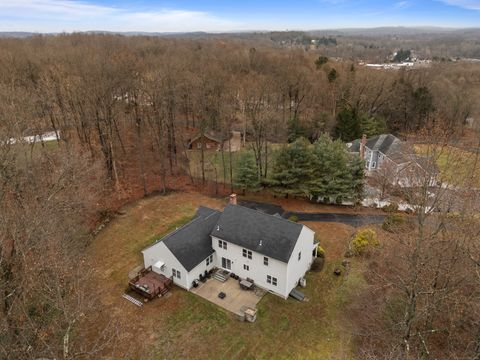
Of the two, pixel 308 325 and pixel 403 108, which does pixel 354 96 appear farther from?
pixel 308 325

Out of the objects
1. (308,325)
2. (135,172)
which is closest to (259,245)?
(308,325)

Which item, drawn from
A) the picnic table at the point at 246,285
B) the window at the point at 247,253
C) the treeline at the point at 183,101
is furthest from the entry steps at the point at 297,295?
the treeline at the point at 183,101

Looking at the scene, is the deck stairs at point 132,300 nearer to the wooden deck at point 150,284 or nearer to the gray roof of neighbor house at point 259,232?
the wooden deck at point 150,284

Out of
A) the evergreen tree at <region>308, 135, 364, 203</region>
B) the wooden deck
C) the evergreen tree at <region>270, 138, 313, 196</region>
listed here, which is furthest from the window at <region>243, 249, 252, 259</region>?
the evergreen tree at <region>308, 135, 364, 203</region>

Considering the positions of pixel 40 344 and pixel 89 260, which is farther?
pixel 89 260

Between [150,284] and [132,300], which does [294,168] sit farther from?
[132,300]

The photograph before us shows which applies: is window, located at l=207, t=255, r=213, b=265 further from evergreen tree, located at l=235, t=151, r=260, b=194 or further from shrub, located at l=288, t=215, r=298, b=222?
evergreen tree, located at l=235, t=151, r=260, b=194

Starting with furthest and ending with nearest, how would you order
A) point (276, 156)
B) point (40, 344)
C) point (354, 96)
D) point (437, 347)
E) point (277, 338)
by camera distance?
point (354, 96)
point (276, 156)
point (277, 338)
point (437, 347)
point (40, 344)
